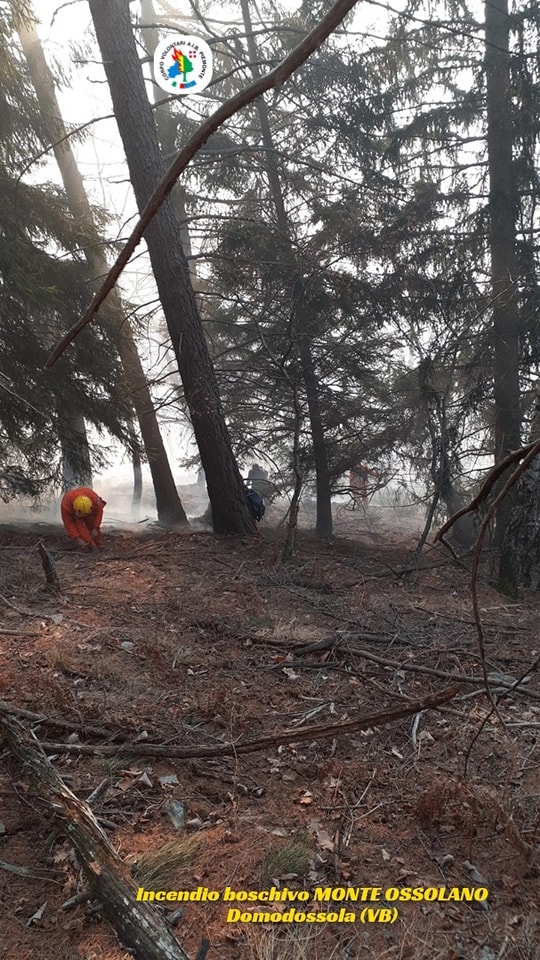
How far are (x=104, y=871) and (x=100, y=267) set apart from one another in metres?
11.2

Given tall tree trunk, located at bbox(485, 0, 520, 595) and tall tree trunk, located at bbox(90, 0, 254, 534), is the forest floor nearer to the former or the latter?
tall tree trunk, located at bbox(90, 0, 254, 534)

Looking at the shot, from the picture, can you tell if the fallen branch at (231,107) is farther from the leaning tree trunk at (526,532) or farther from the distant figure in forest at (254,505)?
the distant figure in forest at (254,505)

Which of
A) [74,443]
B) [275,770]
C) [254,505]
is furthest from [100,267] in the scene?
[275,770]

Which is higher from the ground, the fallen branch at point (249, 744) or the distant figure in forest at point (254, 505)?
the distant figure in forest at point (254, 505)

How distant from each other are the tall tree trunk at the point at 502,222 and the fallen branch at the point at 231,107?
987 centimetres

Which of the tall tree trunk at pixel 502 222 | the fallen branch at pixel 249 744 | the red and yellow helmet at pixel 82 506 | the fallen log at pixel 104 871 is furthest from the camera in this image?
the tall tree trunk at pixel 502 222

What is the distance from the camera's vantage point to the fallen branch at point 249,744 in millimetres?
3389

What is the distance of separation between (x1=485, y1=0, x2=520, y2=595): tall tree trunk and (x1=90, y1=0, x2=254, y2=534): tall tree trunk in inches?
181

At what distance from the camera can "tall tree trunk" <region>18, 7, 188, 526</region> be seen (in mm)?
11023

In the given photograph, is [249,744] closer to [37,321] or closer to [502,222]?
[37,321]

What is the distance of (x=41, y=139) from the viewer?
1095cm

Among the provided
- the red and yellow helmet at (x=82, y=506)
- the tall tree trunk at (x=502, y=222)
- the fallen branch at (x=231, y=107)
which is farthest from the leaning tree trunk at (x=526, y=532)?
the red and yellow helmet at (x=82, y=506)

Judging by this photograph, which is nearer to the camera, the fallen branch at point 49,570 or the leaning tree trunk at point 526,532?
the fallen branch at point 49,570

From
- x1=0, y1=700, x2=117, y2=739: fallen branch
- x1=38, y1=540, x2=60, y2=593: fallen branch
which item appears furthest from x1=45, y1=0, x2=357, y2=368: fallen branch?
x1=38, y1=540, x2=60, y2=593: fallen branch
